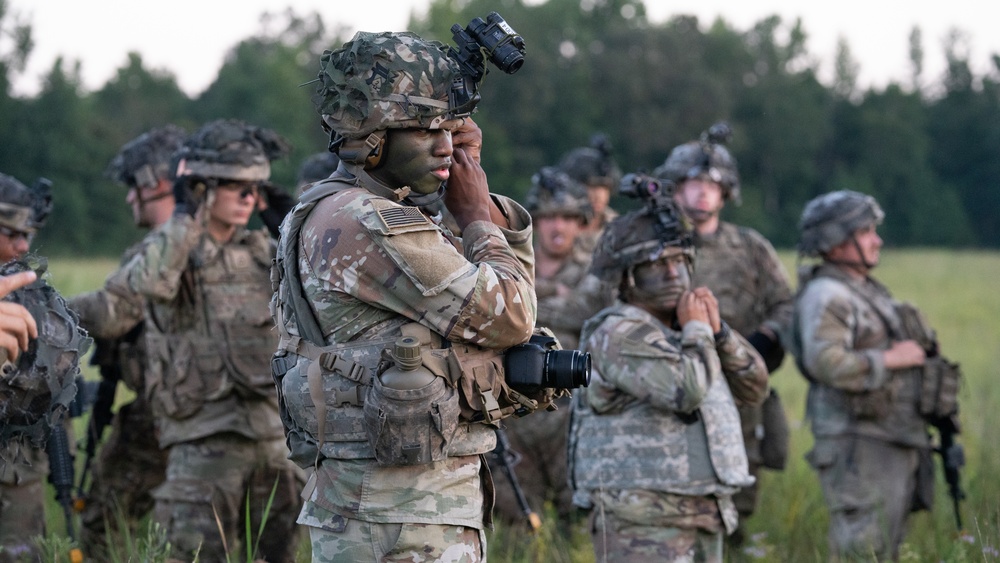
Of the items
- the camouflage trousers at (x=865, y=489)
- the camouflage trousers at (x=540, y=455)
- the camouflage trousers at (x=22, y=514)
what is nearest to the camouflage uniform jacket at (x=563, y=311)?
the camouflage trousers at (x=540, y=455)

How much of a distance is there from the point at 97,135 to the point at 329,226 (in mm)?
43114

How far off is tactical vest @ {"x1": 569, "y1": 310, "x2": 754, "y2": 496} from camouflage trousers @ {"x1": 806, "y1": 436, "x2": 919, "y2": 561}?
1909 mm

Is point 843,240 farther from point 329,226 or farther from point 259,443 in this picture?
point 329,226

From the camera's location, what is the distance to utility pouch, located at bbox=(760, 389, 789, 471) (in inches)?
306

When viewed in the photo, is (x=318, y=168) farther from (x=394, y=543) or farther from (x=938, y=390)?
(x=394, y=543)

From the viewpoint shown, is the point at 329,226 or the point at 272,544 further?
the point at 272,544

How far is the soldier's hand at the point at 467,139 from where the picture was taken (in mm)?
3857

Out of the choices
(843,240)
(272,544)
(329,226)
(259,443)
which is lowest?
(272,544)

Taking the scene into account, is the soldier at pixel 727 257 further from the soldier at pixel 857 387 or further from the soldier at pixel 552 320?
the soldier at pixel 552 320

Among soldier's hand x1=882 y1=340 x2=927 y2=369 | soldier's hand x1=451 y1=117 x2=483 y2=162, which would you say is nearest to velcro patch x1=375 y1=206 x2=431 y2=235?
soldier's hand x1=451 y1=117 x2=483 y2=162

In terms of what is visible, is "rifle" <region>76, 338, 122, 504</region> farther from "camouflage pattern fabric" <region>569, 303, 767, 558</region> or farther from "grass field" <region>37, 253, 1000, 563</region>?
"camouflage pattern fabric" <region>569, 303, 767, 558</region>

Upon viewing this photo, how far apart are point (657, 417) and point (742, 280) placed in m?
3.19

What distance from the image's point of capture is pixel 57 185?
40250mm

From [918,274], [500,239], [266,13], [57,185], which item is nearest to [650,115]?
[918,274]
